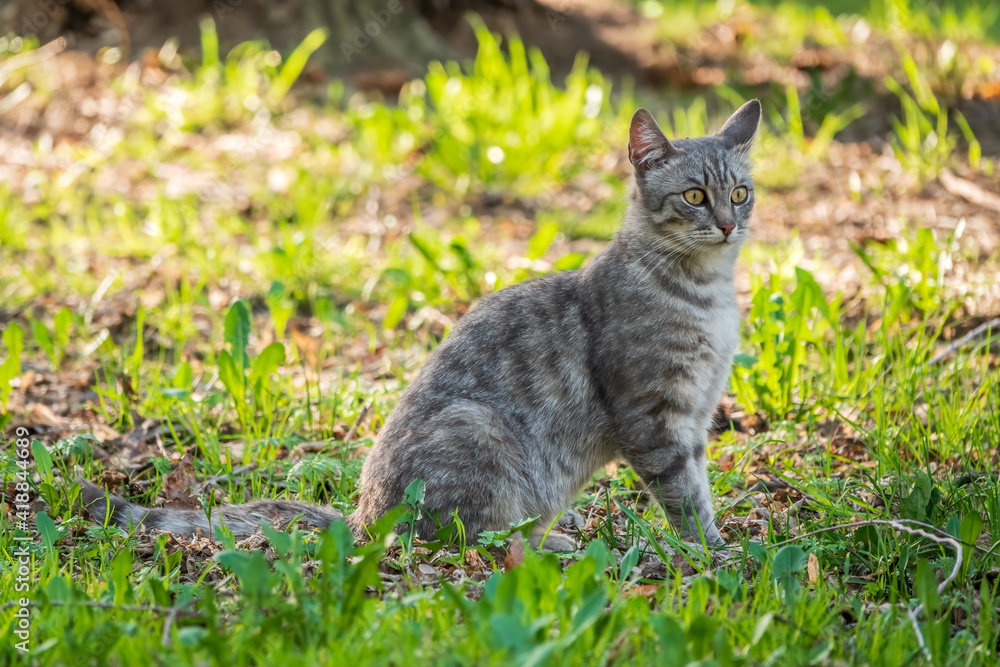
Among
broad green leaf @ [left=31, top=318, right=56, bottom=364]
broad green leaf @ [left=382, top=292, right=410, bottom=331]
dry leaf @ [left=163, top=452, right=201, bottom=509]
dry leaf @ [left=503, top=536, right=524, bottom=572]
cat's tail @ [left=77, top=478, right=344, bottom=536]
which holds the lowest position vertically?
dry leaf @ [left=163, top=452, right=201, bottom=509]

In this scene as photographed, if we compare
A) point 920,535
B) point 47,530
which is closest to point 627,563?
point 920,535

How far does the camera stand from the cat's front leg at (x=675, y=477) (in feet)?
10.0

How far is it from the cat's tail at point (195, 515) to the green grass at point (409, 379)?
0.09m

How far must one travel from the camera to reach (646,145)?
11.0 feet

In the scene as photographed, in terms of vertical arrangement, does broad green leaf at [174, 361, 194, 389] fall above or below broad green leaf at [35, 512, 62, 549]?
above

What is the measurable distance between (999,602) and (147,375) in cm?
383

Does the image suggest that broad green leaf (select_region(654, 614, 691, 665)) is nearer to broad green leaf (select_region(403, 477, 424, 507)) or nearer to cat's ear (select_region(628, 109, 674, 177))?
broad green leaf (select_region(403, 477, 424, 507))

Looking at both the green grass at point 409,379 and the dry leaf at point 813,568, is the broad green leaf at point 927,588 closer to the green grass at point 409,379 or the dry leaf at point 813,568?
the green grass at point 409,379

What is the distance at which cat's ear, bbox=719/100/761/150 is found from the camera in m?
3.43

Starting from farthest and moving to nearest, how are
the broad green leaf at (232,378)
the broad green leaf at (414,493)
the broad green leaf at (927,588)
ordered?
the broad green leaf at (232,378) → the broad green leaf at (414,493) → the broad green leaf at (927,588)

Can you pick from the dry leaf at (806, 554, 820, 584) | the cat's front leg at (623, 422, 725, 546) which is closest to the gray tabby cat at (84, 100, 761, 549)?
the cat's front leg at (623, 422, 725, 546)

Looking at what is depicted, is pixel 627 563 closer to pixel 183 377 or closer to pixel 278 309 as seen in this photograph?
pixel 183 377

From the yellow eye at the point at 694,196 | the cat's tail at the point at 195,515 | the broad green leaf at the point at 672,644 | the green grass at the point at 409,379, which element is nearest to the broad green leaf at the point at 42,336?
the green grass at the point at 409,379

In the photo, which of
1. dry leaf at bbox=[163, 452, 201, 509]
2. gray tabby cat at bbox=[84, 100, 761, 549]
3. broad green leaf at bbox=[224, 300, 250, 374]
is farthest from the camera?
broad green leaf at bbox=[224, 300, 250, 374]
